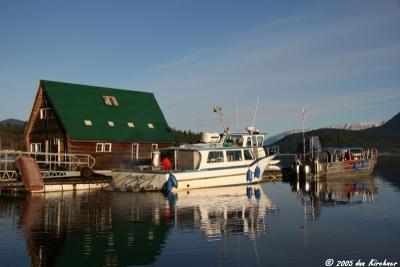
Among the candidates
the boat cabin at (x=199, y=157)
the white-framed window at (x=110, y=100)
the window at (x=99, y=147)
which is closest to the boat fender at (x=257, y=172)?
the boat cabin at (x=199, y=157)

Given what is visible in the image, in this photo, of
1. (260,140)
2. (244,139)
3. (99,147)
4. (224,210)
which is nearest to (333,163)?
(260,140)

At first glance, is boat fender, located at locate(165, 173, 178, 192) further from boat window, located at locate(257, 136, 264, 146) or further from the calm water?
boat window, located at locate(257, 136, 264, 146)

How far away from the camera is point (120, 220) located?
67.9 ft

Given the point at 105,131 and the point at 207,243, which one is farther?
the point at 105,131

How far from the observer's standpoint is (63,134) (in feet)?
134

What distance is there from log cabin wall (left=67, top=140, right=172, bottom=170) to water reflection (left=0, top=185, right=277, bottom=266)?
8.78 metres

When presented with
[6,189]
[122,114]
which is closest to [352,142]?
[122,114]

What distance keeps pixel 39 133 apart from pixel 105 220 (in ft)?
83.8

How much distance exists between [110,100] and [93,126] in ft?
16.8

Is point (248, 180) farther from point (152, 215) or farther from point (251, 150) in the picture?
point (152, 215)

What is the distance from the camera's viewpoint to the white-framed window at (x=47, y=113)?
42344mm

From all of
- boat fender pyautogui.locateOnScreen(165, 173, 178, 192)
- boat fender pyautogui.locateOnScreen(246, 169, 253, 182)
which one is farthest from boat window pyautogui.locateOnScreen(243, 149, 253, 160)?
boat fender pyautogui.locateOnScreen(165, 173, 178, 192)

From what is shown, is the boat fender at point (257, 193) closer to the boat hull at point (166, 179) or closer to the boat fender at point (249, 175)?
the boat fender at point (249, 175)

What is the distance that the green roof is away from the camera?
41.2 meters
